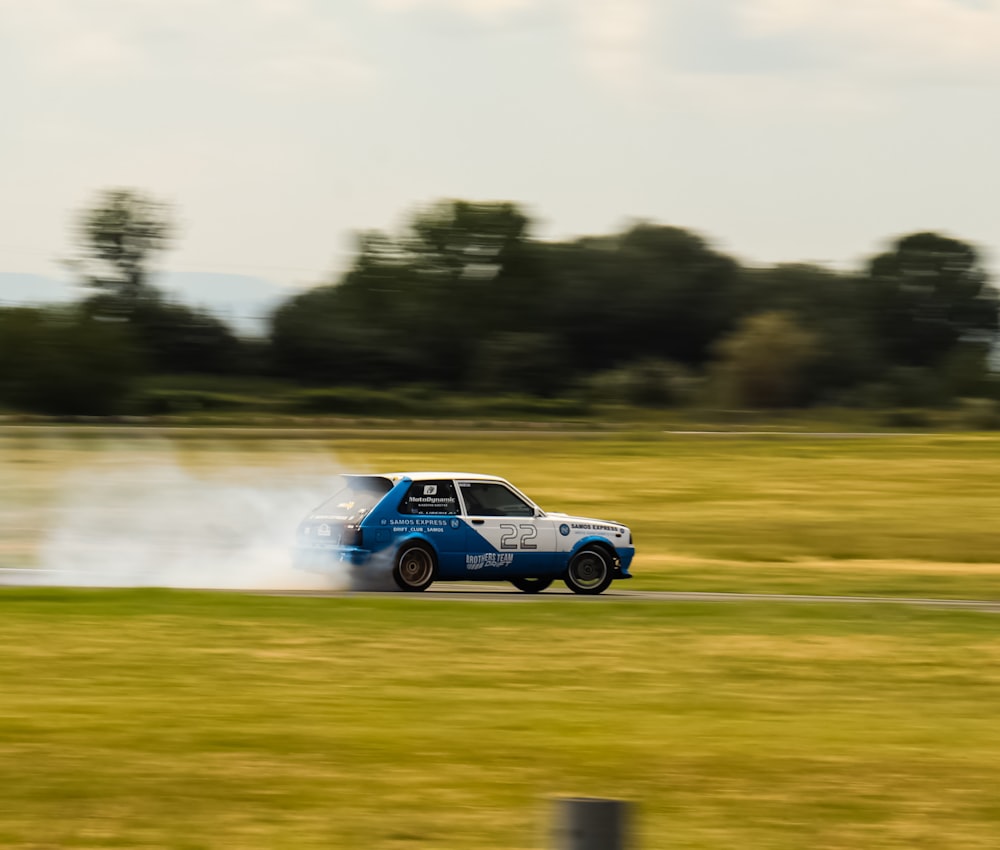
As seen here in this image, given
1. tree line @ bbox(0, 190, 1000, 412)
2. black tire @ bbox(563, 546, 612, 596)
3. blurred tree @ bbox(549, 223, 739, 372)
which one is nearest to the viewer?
black tire @ bbox(563, 546, 612, 596)

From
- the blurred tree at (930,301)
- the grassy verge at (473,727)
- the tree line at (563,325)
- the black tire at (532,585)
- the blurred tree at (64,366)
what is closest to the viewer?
the grassy verge at (473,727)

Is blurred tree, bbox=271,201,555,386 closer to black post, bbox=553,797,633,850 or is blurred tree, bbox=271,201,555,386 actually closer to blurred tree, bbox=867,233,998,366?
blurred tree, bbox=867,233,998,366

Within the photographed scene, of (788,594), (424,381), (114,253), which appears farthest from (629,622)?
(114,253)

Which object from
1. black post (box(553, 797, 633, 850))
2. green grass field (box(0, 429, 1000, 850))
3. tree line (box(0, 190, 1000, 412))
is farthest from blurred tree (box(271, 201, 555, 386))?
black post (box(553, 797, 633, 850))

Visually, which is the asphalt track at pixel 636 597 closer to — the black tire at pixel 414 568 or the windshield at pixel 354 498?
the black tire at pixel 414 568

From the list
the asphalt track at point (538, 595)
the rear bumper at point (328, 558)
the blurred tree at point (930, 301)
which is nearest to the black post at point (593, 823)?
the asphalt track at point (538, 595)

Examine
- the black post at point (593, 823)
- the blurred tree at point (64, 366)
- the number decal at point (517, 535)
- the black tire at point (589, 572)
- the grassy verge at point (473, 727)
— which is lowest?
the grassy verge at point (473, 727)

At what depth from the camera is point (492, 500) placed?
62.1 feet

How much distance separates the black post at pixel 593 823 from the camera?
4141mm

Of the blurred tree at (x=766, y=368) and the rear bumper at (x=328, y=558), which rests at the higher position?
the blurred tree at (x=766, y=368)

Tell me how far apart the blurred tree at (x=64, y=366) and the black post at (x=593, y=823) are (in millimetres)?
71234

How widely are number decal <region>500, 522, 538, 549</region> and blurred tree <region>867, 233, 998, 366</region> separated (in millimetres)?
99770

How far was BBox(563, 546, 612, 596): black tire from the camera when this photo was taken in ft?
62.5

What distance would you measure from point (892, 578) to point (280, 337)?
249ft
